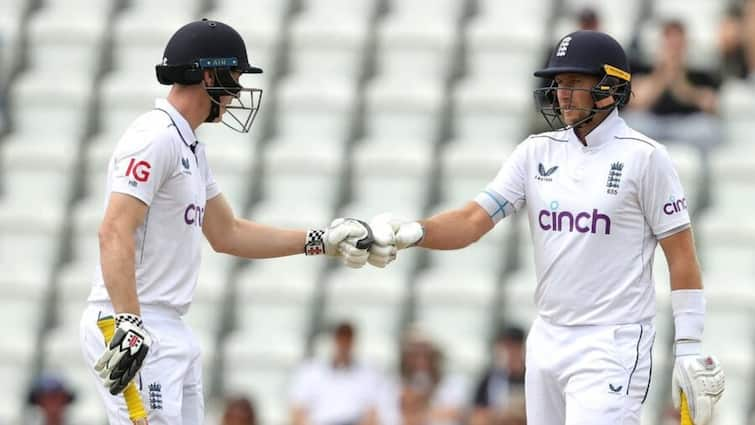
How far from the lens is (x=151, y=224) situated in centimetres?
607

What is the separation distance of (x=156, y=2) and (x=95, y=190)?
1.65m

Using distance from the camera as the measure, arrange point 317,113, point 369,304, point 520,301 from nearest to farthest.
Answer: point 520,301 < point 369,304 < point 317,113

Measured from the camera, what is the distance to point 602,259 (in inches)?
249

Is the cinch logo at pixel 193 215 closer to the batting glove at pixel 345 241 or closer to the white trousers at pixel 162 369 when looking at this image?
the white trousers at pixel 162 369

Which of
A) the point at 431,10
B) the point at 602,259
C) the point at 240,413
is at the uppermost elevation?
the point at 431,10

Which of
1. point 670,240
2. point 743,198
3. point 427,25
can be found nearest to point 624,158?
point 670,240

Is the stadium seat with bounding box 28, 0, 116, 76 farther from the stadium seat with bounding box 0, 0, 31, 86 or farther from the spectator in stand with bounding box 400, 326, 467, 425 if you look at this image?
the spectator in stand with bounding box 400, 326, 467, 425

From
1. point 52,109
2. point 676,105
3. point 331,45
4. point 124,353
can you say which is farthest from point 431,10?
point 124,353

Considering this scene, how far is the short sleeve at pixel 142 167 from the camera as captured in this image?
5.97 meters

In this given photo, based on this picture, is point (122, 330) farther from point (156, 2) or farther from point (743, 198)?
point (156, 2)

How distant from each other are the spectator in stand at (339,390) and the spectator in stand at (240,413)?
0.59 m

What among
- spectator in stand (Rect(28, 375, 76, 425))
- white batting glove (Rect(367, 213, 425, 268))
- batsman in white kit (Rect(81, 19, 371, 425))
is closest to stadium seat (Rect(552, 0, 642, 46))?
spectator in stand (Rect(28, 375, 76, 425))

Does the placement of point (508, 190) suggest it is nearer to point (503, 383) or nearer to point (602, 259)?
point (602, 259)

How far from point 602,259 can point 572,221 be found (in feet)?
0.57
